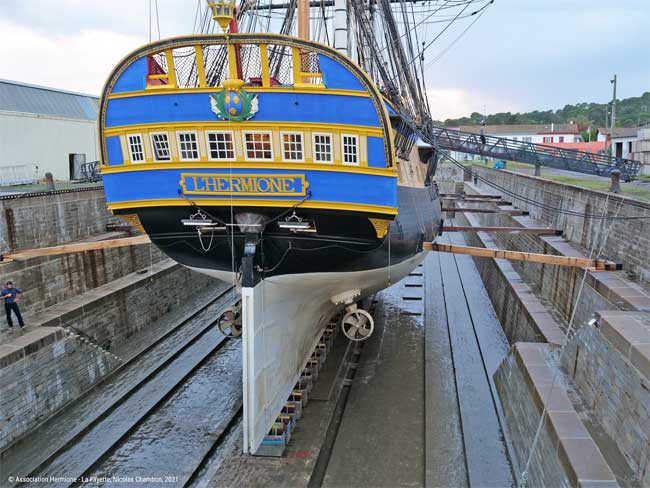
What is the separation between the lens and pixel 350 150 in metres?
7.43

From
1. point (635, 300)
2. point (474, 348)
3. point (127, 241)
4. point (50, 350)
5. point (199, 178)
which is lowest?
point (474, 348)

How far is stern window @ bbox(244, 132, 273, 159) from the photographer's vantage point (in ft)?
24.1

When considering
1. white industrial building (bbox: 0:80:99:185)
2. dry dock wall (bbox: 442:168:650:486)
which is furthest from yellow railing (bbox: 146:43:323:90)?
white industrial building (bbox: 0:80:99:185)

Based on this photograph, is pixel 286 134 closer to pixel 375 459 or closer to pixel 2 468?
pixel 375 459

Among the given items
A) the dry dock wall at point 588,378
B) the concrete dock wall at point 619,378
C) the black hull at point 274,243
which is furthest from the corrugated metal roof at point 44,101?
the concrete dock wall at point 619,378

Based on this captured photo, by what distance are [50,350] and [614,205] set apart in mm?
12039

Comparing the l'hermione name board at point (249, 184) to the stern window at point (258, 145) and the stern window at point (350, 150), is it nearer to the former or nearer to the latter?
the stern window at point (258, 145)

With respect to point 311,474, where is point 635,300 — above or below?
above

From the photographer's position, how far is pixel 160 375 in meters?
11.5

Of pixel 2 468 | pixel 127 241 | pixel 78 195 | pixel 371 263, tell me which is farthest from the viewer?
pixel 78 195

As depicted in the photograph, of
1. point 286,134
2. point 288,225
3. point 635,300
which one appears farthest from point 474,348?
point 286,134

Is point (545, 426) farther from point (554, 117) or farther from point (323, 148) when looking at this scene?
point (554, 117)

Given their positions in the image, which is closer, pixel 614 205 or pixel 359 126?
pixel 359 126

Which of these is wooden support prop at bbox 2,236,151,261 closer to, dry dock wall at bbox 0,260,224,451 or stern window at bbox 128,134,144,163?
dry dock wall at bbox 0,260,224,451
